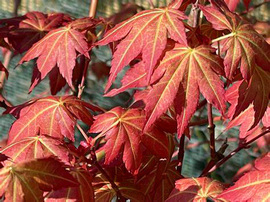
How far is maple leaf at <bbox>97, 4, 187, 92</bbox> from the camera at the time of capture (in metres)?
0.81

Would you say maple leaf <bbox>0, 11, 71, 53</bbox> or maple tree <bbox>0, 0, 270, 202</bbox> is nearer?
maple tree <bbox>0, 0, 270, 202</bbox>

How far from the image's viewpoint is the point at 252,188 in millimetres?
771

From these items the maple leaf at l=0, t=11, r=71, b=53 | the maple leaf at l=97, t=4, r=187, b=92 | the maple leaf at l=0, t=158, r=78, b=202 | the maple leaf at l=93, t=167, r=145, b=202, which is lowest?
the maple leaf at l=93, t=167, r=145, b=202

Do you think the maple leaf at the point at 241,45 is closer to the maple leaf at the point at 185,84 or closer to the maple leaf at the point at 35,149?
the maple leaf at the point at 185,84

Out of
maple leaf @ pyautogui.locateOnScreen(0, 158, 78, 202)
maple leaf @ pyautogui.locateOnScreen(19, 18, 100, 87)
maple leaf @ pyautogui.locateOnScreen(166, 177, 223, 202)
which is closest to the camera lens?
maple leaf @ pyautogui.locateOnScreen(0, 158, 78, 202)

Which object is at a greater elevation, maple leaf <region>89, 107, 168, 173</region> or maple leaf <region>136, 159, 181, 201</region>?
maple leaf <region>89, 107, 168, 173</region>

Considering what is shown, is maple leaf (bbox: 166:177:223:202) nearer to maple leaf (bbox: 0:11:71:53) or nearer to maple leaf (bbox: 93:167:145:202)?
maple leaf (bbox: 93:167:145:202)

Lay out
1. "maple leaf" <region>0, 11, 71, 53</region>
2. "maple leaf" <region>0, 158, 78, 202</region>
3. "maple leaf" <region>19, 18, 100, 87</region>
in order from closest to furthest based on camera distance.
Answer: "maple leaf" <region>0, 158, 78, 202</region> → "maple leaf" <region>19, 18, 100, 87</region> → "maple leaf" <region>0, 11, 71, 53</region>

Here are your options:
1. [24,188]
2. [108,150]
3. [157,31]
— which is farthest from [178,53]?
[24,188]

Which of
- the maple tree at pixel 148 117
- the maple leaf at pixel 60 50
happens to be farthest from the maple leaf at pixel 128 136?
the maple leaf at pixel 60 50

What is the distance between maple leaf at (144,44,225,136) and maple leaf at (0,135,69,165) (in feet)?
0.39

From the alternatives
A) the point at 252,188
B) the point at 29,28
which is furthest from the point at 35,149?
the point at 29,28

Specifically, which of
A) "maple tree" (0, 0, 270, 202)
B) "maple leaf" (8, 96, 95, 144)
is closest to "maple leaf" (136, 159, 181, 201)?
"maple tree" (0, 0, 270, 202)

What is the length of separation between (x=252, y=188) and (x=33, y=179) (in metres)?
0.28
